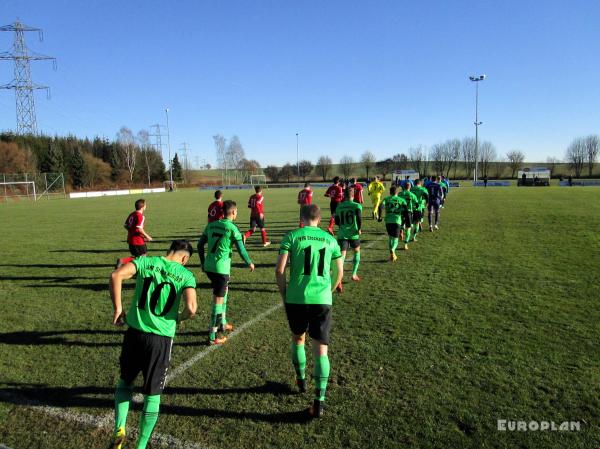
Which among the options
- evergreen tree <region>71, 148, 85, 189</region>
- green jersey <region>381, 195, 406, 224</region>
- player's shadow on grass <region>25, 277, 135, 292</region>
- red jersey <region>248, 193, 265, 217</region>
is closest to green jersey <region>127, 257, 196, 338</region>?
player's shadow on grass <region>25, 277, 135, 292</region>

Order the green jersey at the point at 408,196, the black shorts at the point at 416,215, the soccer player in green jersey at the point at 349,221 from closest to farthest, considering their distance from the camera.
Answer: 1. the soccer player in green jersey at the point at 349,221
2. the green jersey at the point at 408,196
3. the black shorts at the point at 416,215

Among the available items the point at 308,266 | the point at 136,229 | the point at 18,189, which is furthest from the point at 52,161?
the point at 308,266

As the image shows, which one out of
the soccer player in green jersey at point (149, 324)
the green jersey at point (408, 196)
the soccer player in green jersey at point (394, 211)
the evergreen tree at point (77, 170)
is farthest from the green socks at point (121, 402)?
the evergreen tree at point (77, 170)

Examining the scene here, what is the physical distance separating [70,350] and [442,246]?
10634 mm

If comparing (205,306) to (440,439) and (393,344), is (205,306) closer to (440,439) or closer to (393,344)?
(393,344)

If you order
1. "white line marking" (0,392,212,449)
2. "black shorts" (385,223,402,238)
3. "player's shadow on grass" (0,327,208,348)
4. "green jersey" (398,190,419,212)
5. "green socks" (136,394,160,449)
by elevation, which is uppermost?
"green jersey" (398,190,419,212)

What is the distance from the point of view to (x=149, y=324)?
3.34 m

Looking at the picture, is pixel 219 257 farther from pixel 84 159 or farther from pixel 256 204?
pixel 84 159

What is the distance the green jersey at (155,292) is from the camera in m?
3.34

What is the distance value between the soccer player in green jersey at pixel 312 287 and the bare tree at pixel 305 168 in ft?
335

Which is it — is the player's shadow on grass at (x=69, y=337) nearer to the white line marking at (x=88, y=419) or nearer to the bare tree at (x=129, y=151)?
the white line marking at (x=88, y=419)

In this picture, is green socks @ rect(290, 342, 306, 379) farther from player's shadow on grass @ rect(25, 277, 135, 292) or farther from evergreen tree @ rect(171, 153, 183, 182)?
evergreen tree @ rect(171, 153, 183, 182)

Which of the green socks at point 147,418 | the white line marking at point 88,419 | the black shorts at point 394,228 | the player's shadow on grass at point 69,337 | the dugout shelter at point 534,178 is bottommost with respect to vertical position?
the white line marking at point 88,419

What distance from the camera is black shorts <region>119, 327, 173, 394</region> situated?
3324mm
